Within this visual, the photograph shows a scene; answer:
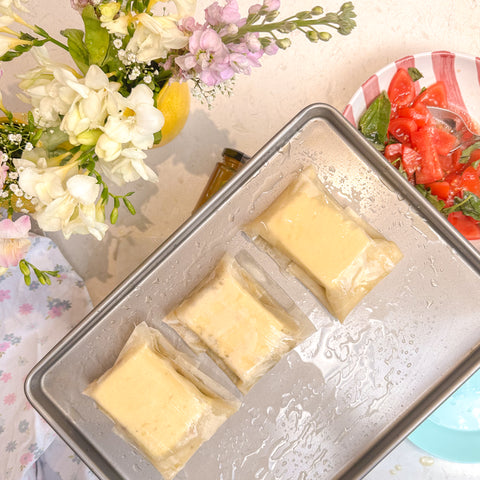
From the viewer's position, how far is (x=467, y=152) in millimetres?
976

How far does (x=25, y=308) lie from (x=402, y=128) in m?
0.84

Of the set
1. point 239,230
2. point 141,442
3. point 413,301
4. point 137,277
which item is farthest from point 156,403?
point 413,301

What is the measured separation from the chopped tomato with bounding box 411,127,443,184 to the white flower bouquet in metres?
0.39

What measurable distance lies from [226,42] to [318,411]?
601 millimetres

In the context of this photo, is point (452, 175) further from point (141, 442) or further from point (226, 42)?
point (141, 442)

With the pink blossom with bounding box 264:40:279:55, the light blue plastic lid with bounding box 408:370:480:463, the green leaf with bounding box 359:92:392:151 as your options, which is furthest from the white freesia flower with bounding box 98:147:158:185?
the light blue plastic lid with bounding box 408:370:480:463

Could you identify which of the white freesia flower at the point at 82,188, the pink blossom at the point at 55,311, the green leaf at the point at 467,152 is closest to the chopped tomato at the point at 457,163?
the green leaf at the point at 467,152

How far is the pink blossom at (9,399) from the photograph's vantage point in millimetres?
957

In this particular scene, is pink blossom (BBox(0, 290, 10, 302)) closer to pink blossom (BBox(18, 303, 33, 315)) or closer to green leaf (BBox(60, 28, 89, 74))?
pink blossom (BBox(18, 303, 33, 315))

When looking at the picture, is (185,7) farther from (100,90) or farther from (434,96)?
(434,96)

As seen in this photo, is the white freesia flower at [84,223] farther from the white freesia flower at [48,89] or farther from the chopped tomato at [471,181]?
the chopped tomato at [471,181]

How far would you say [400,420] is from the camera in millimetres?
823

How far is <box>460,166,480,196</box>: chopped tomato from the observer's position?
93cm

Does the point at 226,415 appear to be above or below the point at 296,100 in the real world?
below
